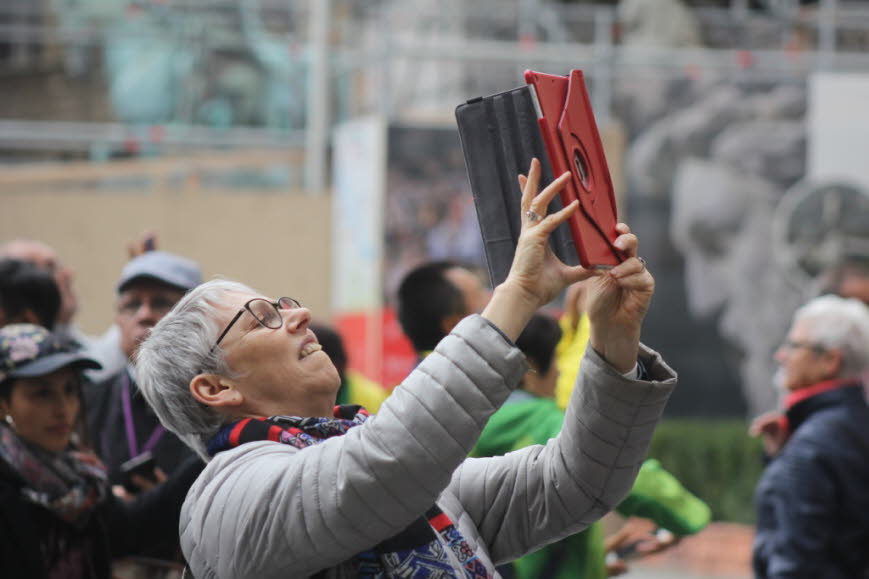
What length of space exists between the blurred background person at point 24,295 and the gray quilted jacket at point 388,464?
7.56 ft

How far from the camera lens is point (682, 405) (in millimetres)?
11039

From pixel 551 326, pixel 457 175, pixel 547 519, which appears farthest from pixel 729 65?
pixel 547 519

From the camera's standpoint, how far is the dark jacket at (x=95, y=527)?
11.0ft

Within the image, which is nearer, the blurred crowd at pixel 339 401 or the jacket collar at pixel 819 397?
the blurred crowd at pixel 339 401

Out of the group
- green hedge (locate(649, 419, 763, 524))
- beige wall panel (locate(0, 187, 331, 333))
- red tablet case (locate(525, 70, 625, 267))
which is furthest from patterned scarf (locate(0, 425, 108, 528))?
green hedge (locate(649, 419, 763, 524))

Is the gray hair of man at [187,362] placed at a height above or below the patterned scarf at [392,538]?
above

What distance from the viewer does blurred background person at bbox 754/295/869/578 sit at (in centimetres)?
444

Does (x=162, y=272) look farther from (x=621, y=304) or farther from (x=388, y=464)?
(x=388, y=464)

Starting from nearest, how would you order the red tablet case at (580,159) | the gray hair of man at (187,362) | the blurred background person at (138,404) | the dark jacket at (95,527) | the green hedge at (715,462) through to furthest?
1. the red tablet case at (580,159)
2. the gray hair of man at (187,362)
3. the dark jacket at (95,527)
4. the blurred background person at (138,404)
5. the green hedge at (715,462)

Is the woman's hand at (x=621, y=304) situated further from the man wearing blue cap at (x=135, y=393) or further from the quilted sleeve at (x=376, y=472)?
the man wearing blue cap at (x=135, y=393)

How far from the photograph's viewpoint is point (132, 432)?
416cm

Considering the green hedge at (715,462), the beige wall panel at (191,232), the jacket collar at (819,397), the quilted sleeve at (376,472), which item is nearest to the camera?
the quilted sleeve at (376,472)

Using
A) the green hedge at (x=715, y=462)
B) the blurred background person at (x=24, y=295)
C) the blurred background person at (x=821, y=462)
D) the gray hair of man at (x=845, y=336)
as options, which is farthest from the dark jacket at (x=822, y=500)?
the green hedge at (x=715, y=462)

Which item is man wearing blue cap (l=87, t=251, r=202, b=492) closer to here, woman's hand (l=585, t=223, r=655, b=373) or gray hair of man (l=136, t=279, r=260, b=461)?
gray hair of man (l=136, t=279, r=260, b=461)
